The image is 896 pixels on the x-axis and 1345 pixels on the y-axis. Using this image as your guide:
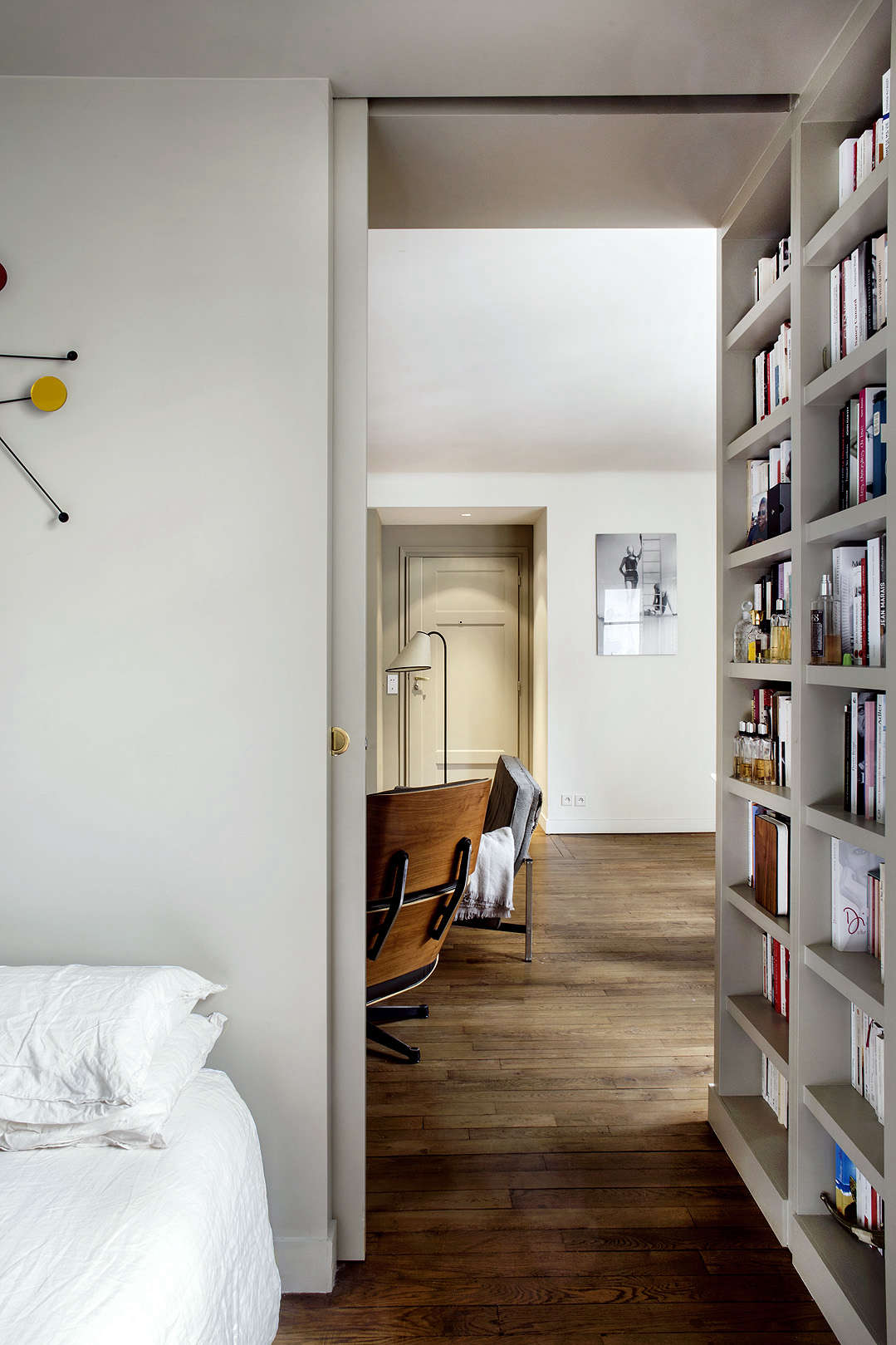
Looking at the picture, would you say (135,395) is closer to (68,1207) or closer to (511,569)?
(68,1207)

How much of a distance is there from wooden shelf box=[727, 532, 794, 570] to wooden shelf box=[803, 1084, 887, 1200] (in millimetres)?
1098

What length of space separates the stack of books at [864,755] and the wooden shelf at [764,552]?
361 millimetres

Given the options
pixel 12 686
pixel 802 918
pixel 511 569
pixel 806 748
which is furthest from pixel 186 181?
pixel 511 569

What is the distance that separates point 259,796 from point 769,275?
1.72m

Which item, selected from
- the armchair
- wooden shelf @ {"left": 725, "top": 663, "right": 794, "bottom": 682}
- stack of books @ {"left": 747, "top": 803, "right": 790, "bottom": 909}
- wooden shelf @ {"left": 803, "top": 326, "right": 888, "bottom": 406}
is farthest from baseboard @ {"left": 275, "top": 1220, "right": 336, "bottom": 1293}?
wooden shelf @ {"left": 803, "top": 326, "right": 888, "bottom": 406}

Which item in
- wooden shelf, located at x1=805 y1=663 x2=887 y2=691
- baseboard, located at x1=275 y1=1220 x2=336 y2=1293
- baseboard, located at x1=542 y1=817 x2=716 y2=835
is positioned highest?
wooden shelf, located at x1=805 y1=663 x2=887 y2=691

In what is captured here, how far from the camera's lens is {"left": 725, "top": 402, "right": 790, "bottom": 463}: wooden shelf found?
1.83 meters

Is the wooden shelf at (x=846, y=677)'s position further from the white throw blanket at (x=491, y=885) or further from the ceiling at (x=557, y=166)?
the white throw blanket at (x=491, y=885)

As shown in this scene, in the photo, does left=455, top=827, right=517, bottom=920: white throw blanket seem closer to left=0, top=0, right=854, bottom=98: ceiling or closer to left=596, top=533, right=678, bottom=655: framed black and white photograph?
left=0, top=0, right=854, bottom=98: ceiling

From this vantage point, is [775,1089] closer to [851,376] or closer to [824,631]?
[824,631]

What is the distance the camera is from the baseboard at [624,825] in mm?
6285

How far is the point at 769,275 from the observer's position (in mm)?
2023

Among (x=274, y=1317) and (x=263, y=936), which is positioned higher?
(x=263, y=936)

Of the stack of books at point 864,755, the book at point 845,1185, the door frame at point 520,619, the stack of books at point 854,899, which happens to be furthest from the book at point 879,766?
the door frame at point 520,619
